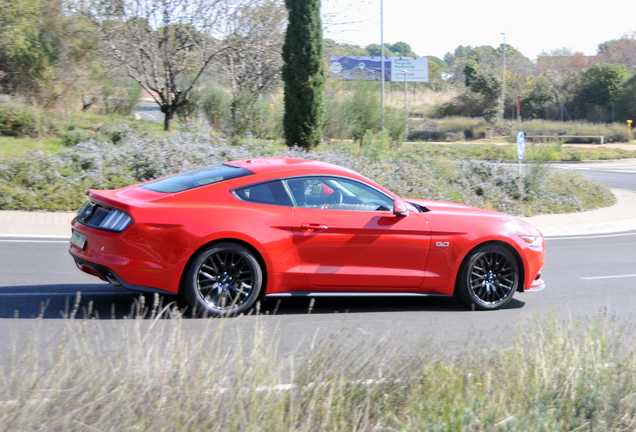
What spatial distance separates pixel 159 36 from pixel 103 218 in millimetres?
15549

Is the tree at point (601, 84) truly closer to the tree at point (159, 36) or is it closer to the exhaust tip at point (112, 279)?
the tree at point (159, 36)

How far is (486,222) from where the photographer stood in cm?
723

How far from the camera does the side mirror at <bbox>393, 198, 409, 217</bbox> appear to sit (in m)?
6.83

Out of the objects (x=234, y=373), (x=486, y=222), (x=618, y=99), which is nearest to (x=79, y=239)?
(x=234, y=373)

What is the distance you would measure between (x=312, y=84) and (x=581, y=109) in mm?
41631

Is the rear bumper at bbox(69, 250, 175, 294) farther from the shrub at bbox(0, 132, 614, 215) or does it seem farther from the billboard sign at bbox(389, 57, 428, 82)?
the billboard sign at bbox(389, 57, 428, 82)

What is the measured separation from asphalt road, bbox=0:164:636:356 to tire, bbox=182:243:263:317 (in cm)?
18

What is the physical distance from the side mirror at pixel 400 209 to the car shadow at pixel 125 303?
1141mm

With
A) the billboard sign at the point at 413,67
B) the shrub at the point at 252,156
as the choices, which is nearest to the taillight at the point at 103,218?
the shrub at the point at 252,156

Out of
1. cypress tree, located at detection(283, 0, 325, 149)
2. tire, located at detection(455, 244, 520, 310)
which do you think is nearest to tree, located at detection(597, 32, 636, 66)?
cypress tree, located at detection(283, 0, 325, 149)

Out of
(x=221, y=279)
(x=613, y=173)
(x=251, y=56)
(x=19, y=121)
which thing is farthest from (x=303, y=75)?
(x=613, y=173)

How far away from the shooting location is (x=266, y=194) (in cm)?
671

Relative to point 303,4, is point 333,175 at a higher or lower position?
lower

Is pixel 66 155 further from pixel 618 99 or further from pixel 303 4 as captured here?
pixel 618 99
